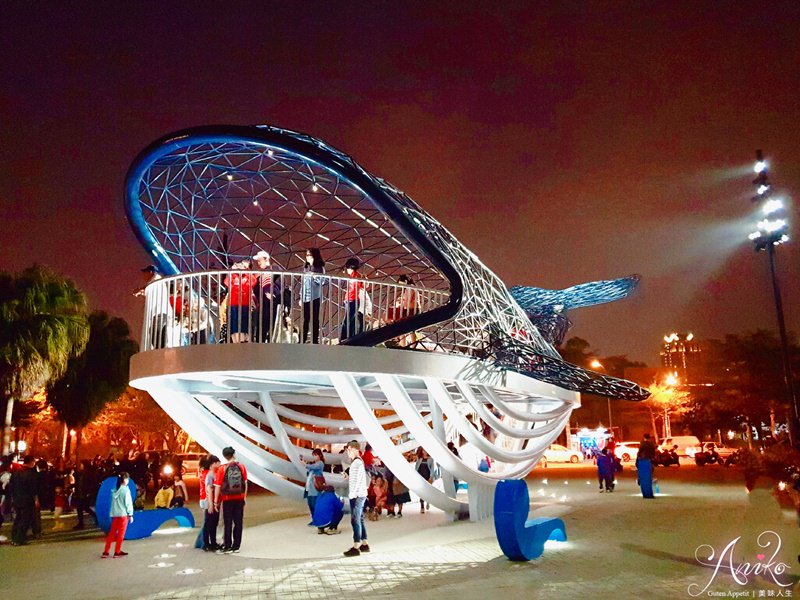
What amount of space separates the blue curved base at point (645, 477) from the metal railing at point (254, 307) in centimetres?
1127

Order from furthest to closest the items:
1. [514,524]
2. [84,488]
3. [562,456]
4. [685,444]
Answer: [685,444], [562,456], [84,488], [514,524]

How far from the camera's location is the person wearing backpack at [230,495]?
11711 mm

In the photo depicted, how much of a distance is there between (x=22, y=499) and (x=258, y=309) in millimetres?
Result: 6596

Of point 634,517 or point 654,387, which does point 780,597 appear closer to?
point 634,517

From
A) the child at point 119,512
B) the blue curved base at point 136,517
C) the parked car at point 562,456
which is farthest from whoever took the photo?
the parked car at point 562,456

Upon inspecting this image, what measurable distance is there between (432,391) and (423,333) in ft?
5.24

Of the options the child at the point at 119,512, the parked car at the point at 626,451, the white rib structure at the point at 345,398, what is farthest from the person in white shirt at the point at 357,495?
the parked car at the point at 626,451

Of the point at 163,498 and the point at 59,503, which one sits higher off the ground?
the point at 163,498

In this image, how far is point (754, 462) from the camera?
27.7 ft

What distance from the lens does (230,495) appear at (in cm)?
1173

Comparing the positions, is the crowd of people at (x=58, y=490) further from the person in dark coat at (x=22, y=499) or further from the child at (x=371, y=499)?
the child at (x=371, y=499)

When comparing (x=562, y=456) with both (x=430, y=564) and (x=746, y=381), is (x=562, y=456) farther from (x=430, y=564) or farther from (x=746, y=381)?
(x=430, y=564)

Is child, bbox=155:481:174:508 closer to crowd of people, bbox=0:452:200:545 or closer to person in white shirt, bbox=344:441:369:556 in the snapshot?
crowd of people, bbox=0:452:200:545

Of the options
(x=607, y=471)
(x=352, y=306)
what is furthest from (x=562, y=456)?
(x=352, y=306)
